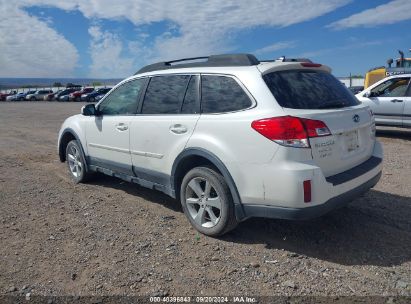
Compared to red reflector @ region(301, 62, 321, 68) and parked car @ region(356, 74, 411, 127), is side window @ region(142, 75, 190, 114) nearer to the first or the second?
red reflector @ region(301, 62, 321, 68)

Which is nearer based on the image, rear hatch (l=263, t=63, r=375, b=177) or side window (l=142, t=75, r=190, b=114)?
rear hatch (l=263, t=63, r=375, b=177)

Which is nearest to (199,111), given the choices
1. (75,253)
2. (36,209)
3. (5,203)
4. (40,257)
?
(75,253)

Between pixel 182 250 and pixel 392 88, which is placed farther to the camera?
pixel 392 88

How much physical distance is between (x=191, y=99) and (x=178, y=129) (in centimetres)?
35

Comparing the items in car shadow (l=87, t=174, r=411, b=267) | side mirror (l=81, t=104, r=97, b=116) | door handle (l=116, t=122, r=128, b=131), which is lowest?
car shadow (l=87, t=174, r=411, b=267)

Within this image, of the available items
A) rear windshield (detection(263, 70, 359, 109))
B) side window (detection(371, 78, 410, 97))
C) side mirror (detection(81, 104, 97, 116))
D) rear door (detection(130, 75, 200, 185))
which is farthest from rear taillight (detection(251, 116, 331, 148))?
side window (detection(371, 78, 410, 97))

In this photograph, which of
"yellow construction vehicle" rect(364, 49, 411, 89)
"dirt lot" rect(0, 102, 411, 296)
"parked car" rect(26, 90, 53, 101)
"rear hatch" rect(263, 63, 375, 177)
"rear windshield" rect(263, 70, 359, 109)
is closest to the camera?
"dirt lot" rect(0, 102, 411, 296)

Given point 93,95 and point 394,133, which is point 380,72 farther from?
point 93,95

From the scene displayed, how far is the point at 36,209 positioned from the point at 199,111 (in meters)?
2.69

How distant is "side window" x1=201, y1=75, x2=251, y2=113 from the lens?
3579 mm

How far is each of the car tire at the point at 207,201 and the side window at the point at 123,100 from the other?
4.52ft

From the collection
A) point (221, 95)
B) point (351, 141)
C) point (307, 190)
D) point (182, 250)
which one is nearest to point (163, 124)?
point (221, 95)

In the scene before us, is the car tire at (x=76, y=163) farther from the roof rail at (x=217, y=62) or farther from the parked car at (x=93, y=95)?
the parked car at (x=93, y=95)

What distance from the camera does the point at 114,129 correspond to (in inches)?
197
